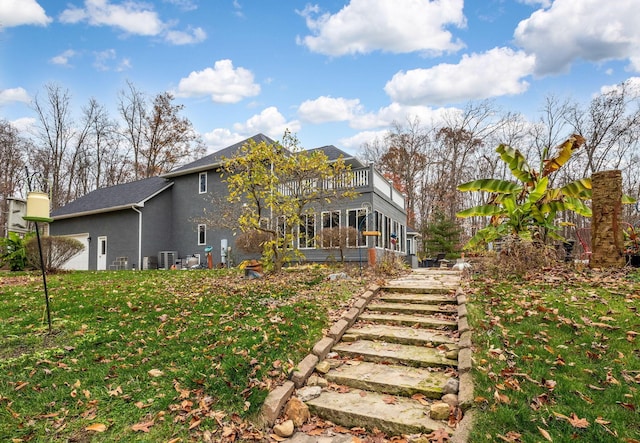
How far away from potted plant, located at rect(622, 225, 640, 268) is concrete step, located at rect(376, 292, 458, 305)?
15.2ft

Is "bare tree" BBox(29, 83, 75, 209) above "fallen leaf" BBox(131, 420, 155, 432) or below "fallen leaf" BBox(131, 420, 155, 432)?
above

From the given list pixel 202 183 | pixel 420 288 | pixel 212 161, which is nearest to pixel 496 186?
pixel 420 288

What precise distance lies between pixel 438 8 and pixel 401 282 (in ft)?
30.0

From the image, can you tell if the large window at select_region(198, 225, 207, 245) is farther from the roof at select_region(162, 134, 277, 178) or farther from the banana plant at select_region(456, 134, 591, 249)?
the banana plant at select_region(456, 134, 591, 249)

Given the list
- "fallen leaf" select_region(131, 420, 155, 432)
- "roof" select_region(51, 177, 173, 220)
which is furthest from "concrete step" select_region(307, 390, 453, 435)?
"roof" select_region(51, 177, 173, 220)

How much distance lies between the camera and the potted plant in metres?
7.77

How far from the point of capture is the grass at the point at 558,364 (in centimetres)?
282

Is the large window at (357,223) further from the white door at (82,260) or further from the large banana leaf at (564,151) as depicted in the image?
the white door at (82,260)

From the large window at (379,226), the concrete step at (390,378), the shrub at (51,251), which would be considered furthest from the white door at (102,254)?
the concrete step at (390,378)

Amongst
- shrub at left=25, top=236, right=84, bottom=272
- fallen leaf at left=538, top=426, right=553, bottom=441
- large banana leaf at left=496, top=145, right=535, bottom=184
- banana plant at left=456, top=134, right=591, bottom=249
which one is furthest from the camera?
shrub at left=25, top=236, right=84, bottom=272

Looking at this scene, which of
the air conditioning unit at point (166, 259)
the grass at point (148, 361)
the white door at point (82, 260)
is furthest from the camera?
the white door at point (82, 260)

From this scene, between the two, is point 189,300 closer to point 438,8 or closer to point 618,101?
point 438,8

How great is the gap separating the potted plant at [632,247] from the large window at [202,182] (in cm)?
1819

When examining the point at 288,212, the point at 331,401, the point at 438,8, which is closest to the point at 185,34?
the point at 288,212
